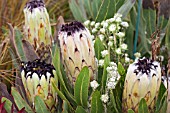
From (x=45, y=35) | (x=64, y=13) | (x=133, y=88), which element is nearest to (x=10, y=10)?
(x=64, y=13)

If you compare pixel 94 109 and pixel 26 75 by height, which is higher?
pixel 26 75

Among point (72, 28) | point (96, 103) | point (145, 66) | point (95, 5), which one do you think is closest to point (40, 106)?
point (96, 103)

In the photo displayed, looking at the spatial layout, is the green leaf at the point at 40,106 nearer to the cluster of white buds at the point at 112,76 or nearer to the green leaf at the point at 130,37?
the cluster of white buds at the point at 112,76

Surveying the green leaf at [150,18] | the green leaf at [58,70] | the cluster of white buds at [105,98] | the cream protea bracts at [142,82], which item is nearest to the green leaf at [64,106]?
the green leaf at [58,70]

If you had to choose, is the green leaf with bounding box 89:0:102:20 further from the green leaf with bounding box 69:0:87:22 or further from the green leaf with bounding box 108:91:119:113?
the green leaf with bounding box 108:91:119:113

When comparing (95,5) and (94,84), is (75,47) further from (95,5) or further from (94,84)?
(95,5)

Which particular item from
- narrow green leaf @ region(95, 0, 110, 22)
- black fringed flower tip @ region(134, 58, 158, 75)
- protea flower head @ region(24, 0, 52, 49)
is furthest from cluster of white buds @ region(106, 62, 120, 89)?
narrow green leaf @ region(95, 0, 110, 22)

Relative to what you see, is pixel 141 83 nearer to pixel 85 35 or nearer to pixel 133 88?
pixel 133 88
